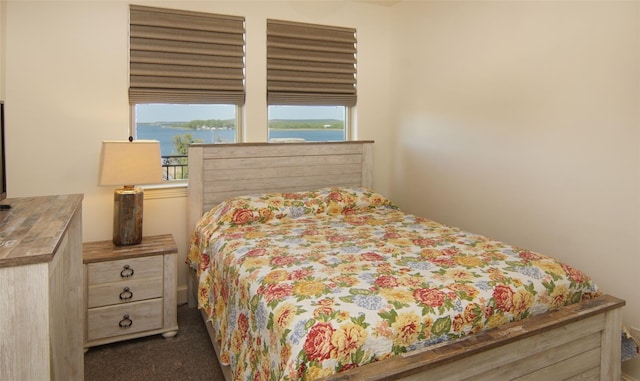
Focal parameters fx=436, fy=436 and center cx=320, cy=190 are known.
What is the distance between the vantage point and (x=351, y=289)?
1.65 m

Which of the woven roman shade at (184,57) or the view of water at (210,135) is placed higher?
the woven roman shade at (184,57)

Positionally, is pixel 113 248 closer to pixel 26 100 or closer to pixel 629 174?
pixel 26 100

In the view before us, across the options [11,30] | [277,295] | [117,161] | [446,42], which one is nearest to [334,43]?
[446,42]

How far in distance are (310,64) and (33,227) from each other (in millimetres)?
2770

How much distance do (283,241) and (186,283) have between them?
4.27 ft

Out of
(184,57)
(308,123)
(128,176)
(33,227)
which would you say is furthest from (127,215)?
(308,123)

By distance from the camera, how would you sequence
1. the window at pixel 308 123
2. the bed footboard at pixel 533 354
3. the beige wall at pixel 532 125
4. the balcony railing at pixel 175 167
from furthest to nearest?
the window at pixel 308 123, the balcony railing at pixel 175 167, the beige wall at pixel 532 125, the bed footboard at pixel 533 354

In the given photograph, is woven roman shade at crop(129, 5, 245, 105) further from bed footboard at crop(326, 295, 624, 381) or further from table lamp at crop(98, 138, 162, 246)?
bed footboard at crop(326, 295, 624, 381)

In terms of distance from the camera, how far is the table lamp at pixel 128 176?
2.68 metres

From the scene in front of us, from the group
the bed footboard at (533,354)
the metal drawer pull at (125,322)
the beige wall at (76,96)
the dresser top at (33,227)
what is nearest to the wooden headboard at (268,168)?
the beige wall at (76,96)

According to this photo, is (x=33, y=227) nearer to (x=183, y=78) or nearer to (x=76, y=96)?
(x=76, y=96)

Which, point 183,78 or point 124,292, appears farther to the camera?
point 183,78

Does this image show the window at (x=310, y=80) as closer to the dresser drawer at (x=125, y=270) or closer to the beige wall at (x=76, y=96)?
A: the beige wall at (x=76, y=96)

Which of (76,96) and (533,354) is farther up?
(76,96)
